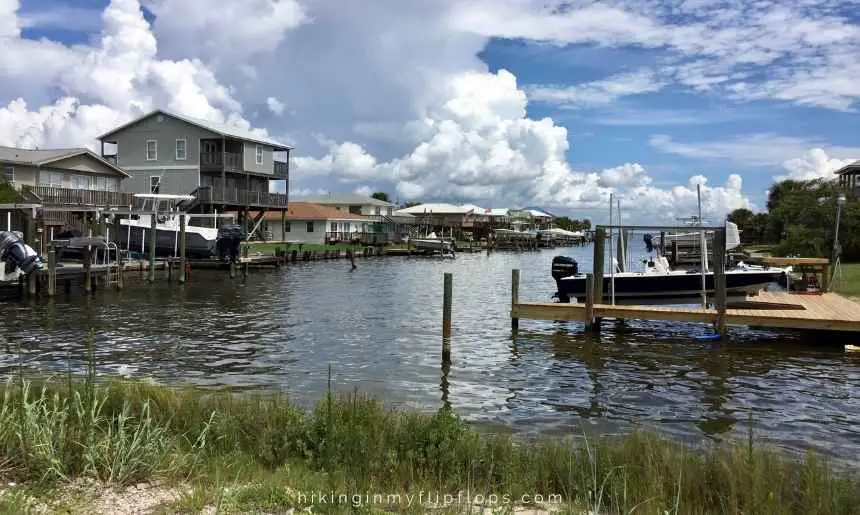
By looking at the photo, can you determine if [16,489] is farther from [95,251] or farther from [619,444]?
[95,251]

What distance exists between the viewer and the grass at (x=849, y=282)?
1039 inches

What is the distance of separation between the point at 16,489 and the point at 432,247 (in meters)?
75.1

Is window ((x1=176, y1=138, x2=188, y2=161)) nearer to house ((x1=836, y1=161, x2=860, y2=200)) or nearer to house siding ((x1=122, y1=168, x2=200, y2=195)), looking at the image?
house siding ((x1=122, y1=168, x2=200, y2=195))

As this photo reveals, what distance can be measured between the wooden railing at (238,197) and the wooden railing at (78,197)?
536 cm

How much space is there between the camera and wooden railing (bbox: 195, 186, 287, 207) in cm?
5609

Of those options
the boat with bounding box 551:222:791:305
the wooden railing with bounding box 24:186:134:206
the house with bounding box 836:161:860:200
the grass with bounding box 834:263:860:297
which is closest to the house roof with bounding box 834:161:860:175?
the house with bounding box 836:161:860:200

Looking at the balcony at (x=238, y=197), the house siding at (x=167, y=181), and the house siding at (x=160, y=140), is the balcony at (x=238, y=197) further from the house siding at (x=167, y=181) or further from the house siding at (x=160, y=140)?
the house siding at (x=160, y=140)

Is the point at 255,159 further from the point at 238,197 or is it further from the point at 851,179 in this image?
the point at 851,179

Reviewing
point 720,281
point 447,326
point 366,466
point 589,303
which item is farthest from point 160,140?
point 366,466

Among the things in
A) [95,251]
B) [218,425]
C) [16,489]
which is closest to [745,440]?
[218,425]

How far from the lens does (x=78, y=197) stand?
4931cm

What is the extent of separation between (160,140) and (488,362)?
5102 cm

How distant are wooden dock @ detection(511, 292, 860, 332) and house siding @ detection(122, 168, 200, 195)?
44773mm

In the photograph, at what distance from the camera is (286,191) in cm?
6731
